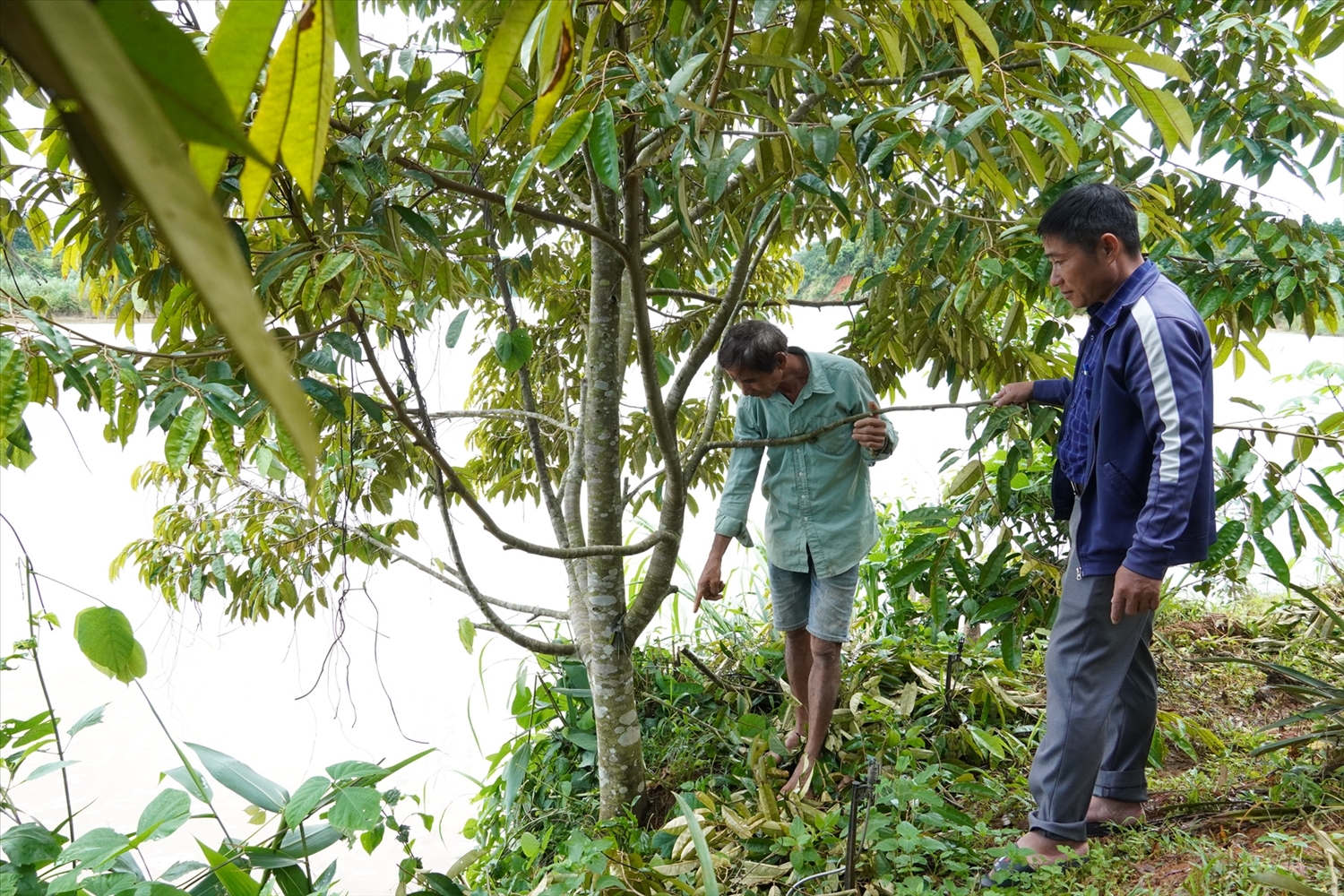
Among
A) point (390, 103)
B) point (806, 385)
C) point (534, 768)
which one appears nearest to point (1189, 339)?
point (806, 385)

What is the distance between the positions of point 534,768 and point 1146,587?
1735 mm

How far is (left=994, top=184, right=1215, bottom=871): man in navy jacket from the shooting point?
144cm

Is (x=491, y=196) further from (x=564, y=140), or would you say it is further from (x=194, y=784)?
(x=194, y=784)

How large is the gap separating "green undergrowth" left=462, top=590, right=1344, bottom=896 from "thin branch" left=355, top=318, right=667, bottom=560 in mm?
578

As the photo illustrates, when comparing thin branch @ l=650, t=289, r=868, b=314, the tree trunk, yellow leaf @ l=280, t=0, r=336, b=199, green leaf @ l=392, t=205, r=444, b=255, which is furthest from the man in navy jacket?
yellow leaf @ l=280, t=0, r=336, b=199

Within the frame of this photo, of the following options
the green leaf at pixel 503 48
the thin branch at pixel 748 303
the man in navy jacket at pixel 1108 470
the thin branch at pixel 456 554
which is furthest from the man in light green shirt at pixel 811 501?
the green leaf at pixel 503 48

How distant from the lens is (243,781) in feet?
4.83

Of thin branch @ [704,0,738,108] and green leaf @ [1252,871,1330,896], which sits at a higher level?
thin branch @ [704,0,738,108]

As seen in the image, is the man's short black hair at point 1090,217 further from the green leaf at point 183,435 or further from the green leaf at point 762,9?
the green leaf at point 183,435

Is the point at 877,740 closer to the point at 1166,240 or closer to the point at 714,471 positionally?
the point at 714,471

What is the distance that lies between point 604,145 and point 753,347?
1128mm

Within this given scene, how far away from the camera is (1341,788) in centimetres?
182

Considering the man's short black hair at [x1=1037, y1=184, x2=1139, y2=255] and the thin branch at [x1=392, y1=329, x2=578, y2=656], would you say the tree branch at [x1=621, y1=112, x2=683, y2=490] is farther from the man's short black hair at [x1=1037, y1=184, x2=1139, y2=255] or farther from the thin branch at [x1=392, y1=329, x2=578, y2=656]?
the man's short black hair at [x1=1037, y1=184, x2=1139, y2=255]

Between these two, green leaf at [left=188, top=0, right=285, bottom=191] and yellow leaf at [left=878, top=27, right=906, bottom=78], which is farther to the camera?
yellow leaf at [left=878, top=27, right=906, bottom=78]
